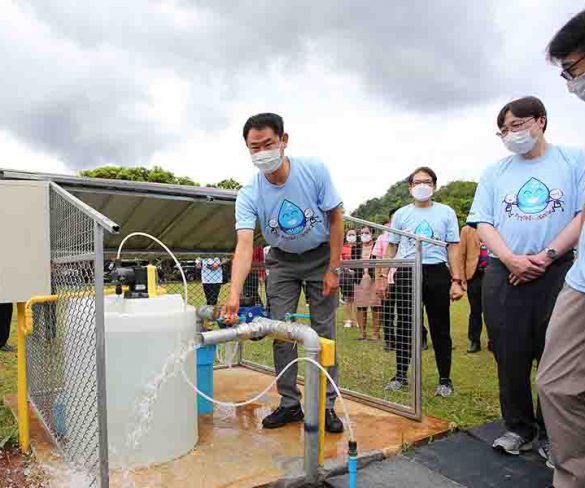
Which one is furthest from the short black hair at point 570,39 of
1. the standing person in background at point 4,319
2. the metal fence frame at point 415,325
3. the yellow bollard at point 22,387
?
the standing person in background at point 4,319

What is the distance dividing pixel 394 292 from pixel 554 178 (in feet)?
4.98

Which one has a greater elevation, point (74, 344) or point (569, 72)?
point (569, 72)

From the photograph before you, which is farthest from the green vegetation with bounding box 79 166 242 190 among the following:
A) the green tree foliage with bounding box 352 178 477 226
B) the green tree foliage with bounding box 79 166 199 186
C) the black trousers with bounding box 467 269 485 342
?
the black trousers with bounding box 467 269 485 342

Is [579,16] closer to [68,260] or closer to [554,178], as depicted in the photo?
[554,178]

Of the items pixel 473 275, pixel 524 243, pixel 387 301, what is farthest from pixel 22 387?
pixel 473 275

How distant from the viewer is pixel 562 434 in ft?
7.18

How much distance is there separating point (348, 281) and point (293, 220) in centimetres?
126

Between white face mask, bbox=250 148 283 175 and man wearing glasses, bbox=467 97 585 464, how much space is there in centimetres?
122

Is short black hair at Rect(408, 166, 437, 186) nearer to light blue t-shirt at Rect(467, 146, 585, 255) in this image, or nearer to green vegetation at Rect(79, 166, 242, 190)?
light blue t-shirt at Rect(467, 146, 585, 255)

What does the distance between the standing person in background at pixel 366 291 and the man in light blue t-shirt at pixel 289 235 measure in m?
0.72

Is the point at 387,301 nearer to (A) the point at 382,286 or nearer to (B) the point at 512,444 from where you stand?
(A) the point at 382,286

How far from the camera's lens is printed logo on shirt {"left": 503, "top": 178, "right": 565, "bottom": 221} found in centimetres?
278

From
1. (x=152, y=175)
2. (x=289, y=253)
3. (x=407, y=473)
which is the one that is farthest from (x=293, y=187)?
(x=152, y=175)

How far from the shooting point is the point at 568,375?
2154mm
